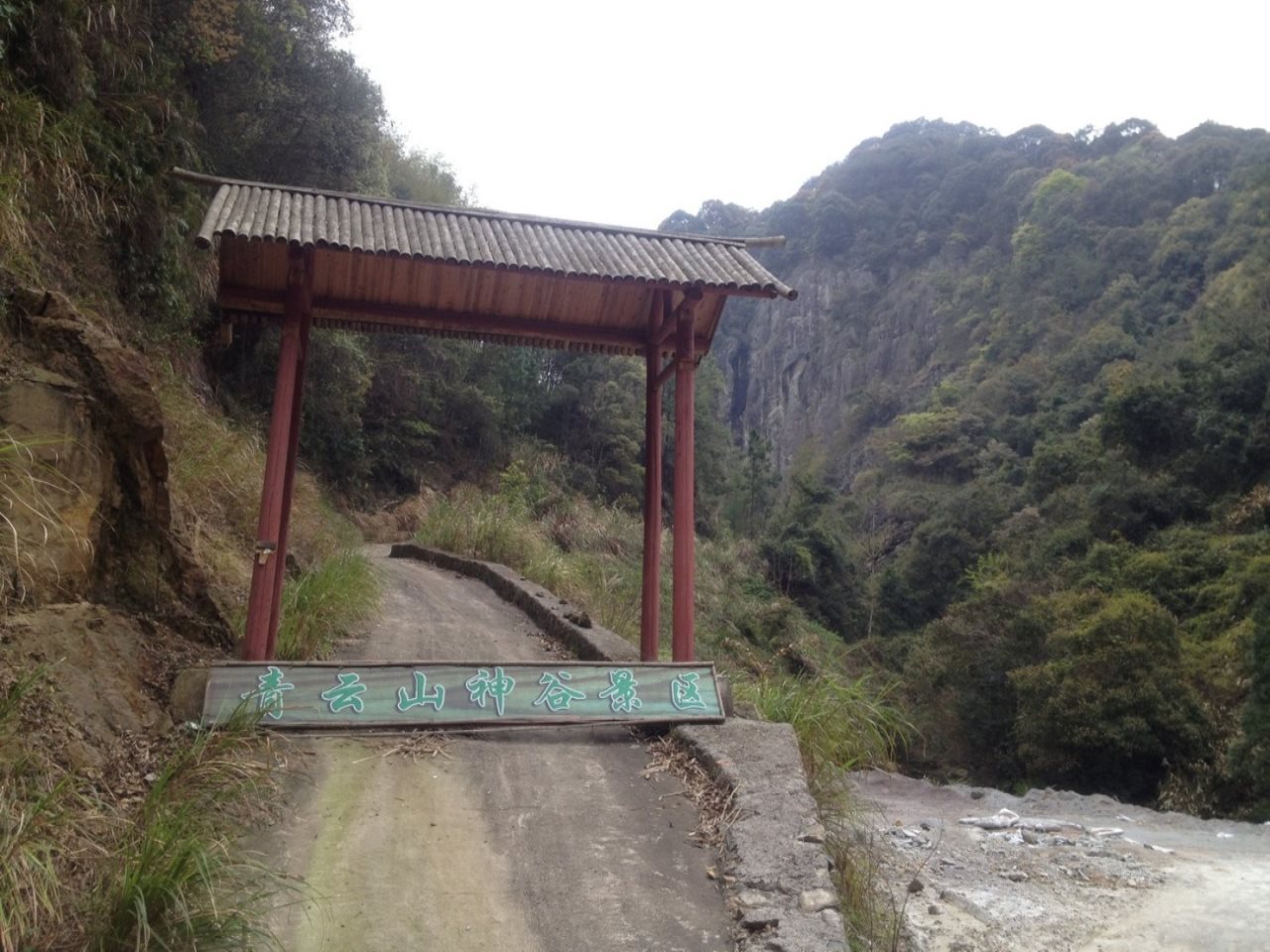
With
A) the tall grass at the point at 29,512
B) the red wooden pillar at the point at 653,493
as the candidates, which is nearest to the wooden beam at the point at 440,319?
the red wooden pillar at the point at 653,493

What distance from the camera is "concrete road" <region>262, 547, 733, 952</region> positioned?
3.50m

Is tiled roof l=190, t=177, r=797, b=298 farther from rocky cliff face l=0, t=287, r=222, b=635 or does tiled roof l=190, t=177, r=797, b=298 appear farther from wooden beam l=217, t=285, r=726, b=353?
rocky cliff face l=0, t=287, r=222, b=635

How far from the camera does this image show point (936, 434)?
53.7 metres

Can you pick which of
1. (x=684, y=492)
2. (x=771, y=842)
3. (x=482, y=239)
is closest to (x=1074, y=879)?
(x=684, y=492)

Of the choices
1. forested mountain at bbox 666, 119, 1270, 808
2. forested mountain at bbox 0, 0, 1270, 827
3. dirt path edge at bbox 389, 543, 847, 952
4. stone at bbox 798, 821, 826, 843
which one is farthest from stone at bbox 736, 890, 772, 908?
forested mountain at bbox 666, 119, 1270, 808

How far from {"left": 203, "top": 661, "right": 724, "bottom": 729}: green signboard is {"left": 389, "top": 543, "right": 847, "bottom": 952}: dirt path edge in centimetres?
32

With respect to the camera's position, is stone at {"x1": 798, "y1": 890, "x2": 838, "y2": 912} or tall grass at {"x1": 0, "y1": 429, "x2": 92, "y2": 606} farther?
tall grass at {"x1": 0, "y1": 429, "x2": 92, "y2": 606}

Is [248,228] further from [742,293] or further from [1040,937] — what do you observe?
[1040,937]

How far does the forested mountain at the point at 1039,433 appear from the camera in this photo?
18681mm

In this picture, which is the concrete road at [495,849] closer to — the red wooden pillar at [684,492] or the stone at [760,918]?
the stone at [760,918]

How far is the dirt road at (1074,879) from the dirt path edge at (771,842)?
4.29 feet

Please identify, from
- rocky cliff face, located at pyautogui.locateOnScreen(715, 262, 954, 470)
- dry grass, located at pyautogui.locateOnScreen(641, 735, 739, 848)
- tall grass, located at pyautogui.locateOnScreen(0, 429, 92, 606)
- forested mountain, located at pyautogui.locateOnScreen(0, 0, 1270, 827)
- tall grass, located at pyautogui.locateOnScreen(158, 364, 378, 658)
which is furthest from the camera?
rocky cliff face, located at pyautogui.locateOnScreen(715, 262, 954, 470)

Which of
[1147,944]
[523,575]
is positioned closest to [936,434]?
[523,575]

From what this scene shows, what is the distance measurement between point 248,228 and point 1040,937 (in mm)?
8238
